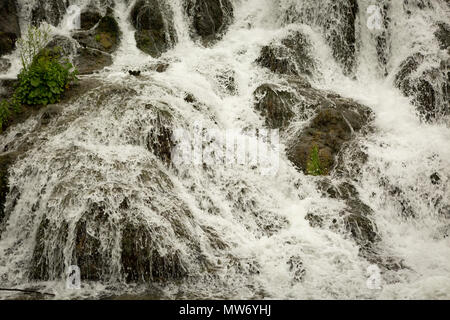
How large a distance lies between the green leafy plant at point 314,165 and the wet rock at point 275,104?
1.25 m

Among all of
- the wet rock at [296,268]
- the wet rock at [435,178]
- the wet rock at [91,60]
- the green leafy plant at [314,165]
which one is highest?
the wet rock at [91,60]

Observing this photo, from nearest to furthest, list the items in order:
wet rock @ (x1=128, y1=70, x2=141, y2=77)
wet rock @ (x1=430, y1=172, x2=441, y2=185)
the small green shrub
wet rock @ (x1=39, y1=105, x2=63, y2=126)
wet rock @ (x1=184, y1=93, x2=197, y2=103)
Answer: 1. wet rock @ (x1=430, y1=172, x2=441, y2=185)
2. wet rock @ (x1=39, y1=105, x2=63, y2=126)
3. the small green shrub
4. wet rock @ (x1=184, y1=93, x2=197, y2=103)
5. wet rock @ (x1=128, y1=70, x2=141, y2=77)

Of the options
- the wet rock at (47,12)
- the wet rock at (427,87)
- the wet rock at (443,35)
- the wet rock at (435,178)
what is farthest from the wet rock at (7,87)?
the wet rock at (443,35)

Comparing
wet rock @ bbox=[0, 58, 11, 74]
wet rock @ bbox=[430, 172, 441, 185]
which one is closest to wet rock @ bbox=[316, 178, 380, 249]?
wet rock @ bbox=[430, 172, 441, 185]

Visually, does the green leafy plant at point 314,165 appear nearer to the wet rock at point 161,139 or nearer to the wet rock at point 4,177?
the wet rock at point 161,139

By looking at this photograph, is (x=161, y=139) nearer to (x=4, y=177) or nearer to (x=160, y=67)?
(x=4, y=177)

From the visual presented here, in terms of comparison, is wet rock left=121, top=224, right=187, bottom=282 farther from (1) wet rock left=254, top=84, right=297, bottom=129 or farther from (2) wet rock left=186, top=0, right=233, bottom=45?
(2) wet rock left=186, top=0, right=233, bottom=45

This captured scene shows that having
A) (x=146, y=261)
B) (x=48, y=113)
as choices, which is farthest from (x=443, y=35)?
(x=48, y=113)

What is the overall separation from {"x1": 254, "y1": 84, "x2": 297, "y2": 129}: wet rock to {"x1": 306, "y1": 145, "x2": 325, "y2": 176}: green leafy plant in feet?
4.09

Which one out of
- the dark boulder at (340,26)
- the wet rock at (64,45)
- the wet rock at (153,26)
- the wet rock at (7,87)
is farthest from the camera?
the wet rock at (153,26)

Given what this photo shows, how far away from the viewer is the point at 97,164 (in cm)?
768

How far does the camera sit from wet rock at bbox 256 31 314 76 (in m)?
11.7

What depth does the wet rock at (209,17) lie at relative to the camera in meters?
13.5

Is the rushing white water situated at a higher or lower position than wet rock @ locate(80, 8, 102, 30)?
lower
